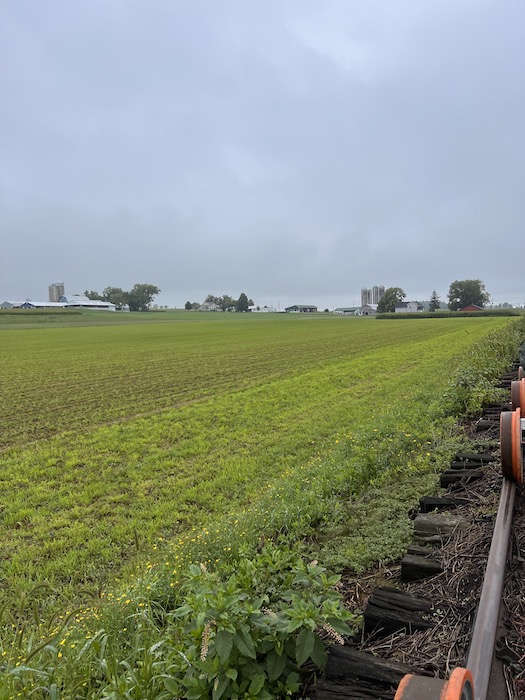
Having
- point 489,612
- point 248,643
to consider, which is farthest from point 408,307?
point 248,643

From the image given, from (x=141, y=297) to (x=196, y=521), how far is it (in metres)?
186

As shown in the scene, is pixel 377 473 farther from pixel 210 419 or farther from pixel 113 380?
pixel 113 380

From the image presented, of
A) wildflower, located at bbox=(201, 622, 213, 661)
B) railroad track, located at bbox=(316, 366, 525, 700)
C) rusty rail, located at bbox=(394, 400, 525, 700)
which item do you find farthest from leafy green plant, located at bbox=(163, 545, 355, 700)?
rusty rail, located at bbox=(394, 400, 525, 700)

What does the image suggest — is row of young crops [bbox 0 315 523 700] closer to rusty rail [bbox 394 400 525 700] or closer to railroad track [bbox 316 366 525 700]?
railroad track [bbox 316 366 525 700]

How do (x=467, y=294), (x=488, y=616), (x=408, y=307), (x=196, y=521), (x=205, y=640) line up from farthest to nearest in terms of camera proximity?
(x=408, y=307)
(x=467, y=294)
(x=196, y=521)
(x=488, y=616)
(x=205, y=640)

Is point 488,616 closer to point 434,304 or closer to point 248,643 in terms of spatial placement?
point 248,643

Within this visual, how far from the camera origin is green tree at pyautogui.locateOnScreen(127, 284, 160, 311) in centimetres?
18325

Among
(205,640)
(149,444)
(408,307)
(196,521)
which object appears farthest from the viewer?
(408,307)

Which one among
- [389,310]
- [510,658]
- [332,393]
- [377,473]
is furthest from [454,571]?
[389,310]

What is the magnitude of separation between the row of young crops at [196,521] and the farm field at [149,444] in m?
0.03

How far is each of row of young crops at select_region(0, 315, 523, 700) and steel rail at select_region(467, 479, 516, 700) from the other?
62 cm

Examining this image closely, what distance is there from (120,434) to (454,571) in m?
8.03

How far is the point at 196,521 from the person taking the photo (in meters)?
5.25

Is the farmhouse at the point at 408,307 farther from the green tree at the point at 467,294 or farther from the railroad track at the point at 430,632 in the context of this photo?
the railroad track at the point at 430,632
